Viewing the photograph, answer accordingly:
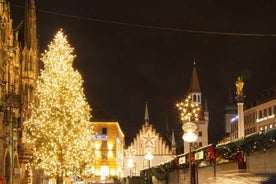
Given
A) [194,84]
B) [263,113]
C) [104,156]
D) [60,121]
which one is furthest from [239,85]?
[194,84]

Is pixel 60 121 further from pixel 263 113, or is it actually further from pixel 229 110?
pixel 229 110

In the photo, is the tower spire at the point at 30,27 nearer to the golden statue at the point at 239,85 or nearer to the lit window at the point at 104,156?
the golden statue at the point at 239,85

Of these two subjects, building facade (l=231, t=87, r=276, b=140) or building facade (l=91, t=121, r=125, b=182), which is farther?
building facade (l=91, t=121, r=125, b=182)

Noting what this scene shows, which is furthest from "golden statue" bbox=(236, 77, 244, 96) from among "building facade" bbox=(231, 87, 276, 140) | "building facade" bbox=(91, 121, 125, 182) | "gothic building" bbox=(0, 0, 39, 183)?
"building facade" bbox=(91, 121, 125, 182)

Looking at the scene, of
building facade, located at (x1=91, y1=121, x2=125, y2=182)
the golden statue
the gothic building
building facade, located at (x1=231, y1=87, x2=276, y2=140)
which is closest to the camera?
the golden statue

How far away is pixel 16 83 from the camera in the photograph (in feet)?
201

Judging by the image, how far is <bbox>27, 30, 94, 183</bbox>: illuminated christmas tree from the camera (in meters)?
46.3

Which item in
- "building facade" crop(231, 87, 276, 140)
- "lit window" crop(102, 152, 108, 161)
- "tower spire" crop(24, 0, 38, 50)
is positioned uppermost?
"tower spire" crop(24, 0, 38, 50)

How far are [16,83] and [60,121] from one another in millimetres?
16229

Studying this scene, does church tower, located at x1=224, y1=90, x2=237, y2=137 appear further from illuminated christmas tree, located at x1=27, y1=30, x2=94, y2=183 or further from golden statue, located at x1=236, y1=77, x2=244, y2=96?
golden statue, located at x1=236, y1=77, x2=244, y2=96

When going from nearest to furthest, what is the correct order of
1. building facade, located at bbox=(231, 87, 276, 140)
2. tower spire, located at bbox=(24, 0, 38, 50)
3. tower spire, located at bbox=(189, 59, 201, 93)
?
tower spire, located at bbox=(24, 0, 38, 50) → building facade, located at bbox=(231, 87, 276, 140) → tower spire, located at bbox=(189, 59, 201, 93)

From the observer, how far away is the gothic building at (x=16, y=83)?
5172 centimetres

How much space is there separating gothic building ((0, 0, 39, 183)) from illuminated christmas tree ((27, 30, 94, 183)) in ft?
7.71

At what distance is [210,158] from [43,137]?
758 inches
